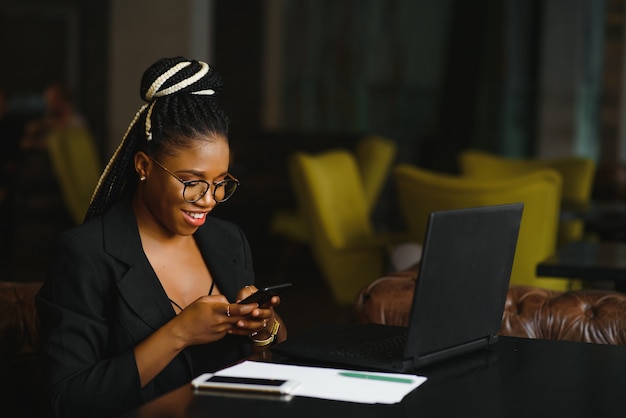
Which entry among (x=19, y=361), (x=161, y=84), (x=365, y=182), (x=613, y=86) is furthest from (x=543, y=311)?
(x=613, y=86)

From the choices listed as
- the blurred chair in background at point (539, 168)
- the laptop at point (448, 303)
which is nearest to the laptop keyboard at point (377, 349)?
the laptop at point (448, 303)

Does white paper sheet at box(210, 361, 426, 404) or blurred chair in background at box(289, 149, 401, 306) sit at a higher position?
white paper sheet at box(210, 361, 426, 404)

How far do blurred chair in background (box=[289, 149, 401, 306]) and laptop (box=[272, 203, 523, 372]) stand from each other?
11.3 ft

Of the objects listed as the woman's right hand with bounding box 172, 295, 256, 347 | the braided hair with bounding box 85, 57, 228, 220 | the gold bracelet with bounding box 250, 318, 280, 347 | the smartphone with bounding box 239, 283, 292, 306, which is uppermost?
the braided hair with bounding box 85, 57, 228, 220

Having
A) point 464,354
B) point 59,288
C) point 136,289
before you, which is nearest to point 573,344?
point 464,354

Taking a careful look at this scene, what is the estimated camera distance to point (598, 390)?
1905mm

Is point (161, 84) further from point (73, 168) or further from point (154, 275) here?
point (73, 168)

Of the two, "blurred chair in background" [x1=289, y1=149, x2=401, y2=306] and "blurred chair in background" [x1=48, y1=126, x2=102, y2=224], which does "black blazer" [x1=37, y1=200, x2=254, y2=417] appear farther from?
"blurred chair in background" [x1=48, y1=126, x2=102, y2=224]

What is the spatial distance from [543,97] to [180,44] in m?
3.47

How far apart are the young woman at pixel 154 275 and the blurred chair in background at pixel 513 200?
253 centimetres

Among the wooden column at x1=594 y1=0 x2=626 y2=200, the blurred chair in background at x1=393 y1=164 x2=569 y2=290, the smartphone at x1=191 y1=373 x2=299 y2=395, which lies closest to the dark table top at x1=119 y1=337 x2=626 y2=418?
the smartphone at x1=191 y1=373 x2=299 y2=395

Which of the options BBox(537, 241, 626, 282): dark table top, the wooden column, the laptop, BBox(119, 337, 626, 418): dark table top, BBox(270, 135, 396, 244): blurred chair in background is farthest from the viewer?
the wooden column

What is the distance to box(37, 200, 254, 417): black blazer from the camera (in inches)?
80.4

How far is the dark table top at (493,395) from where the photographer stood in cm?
172
